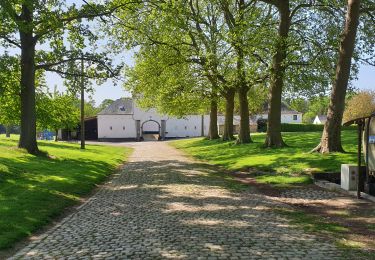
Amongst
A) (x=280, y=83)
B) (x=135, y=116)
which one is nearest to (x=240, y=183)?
(x=280, y=83)

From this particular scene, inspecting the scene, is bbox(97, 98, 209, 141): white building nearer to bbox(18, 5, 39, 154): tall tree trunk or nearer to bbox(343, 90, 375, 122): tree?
bbox(343, 90, 375, 122): tree

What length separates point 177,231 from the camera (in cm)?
856

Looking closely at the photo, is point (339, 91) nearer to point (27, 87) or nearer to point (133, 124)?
point (27, 87)

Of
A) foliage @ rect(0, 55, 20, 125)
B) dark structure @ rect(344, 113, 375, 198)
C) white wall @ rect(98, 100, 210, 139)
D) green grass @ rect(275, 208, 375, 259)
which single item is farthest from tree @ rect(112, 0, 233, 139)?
white wall @ rect(98, 100, 210, 139)

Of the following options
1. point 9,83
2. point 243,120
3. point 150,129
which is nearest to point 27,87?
point 9,83

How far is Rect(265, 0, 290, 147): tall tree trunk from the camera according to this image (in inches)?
925

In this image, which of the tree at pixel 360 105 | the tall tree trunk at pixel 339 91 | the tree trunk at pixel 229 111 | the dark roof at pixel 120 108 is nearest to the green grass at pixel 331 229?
the tall tree trunk at pixel 339 91

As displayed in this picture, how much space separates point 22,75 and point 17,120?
9.25 m

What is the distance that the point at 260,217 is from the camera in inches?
393

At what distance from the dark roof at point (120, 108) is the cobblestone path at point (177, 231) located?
63831 millimetres

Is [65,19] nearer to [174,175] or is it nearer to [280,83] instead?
[174,175]

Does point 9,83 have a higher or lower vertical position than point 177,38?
lower

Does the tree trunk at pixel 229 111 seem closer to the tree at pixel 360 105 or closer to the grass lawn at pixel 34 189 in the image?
the grass lawn at pixel 34 189

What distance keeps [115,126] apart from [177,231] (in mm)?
69474
